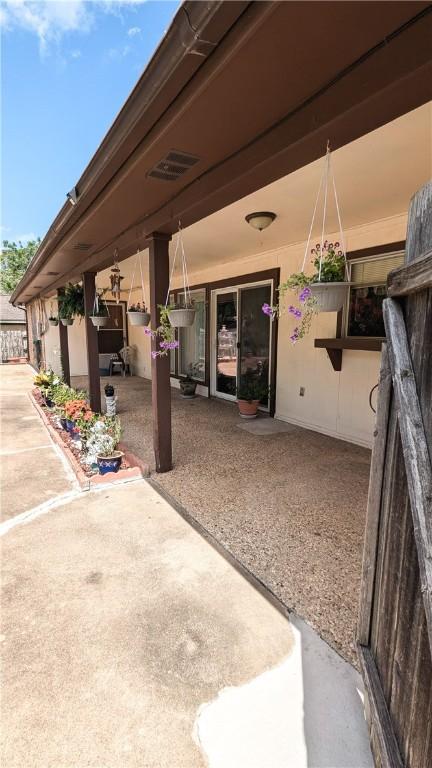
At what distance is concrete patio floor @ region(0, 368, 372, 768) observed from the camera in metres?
1.18

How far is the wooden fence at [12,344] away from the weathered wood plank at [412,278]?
18359 millimetres

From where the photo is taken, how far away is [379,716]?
41.9 inches

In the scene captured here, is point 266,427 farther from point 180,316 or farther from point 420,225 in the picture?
point 420,225

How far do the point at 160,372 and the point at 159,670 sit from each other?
2315mm

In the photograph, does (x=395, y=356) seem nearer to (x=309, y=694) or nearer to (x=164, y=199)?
(x=309, y=694)

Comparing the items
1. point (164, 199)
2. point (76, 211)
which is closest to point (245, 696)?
point (164, 199)

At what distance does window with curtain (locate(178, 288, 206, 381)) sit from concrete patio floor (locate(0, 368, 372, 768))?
5.03 m

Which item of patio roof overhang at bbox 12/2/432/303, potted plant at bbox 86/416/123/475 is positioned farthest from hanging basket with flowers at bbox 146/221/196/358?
potted plant at bbox 86/416/123/475

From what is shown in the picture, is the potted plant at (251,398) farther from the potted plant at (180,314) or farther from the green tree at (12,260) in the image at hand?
the green tree at (12,260)

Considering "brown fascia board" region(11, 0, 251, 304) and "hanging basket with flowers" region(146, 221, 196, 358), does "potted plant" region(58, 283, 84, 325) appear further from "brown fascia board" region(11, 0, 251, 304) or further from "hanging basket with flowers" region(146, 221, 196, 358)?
"brown fascia board" region(11, 0, 251, 304)

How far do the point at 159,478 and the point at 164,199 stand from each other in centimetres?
231

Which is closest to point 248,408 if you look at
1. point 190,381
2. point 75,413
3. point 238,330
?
point 238,330

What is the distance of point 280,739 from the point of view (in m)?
1.21

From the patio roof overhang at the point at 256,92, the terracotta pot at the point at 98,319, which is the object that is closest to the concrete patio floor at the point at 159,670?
the patio roof overhang at the point at 256,92
